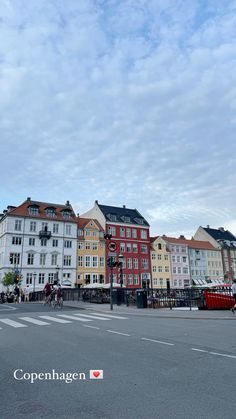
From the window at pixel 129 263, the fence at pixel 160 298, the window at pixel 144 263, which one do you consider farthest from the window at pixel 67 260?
the fence at pixel 160 298

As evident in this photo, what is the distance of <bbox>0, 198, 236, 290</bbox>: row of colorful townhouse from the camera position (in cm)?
5816

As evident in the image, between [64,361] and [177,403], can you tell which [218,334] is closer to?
[64,361]

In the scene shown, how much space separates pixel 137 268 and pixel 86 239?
13.5 metres

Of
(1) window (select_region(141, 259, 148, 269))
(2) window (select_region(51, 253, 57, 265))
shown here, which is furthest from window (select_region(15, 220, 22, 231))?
(1) window (select_region(141, 259, 148, 269))

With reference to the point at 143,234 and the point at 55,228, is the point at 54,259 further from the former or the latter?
the point at 143,234

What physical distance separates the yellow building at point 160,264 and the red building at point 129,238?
2078mm

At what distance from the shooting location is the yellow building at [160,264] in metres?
74.0

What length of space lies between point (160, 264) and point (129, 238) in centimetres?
1007

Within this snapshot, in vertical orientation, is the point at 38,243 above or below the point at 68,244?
below

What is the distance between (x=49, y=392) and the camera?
16.3 ft

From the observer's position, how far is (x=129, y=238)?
73.2 metres

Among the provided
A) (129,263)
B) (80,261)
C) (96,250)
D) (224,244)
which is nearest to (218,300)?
(80,261)

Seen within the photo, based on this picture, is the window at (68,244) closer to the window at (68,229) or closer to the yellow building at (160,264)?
the window at (68,229)

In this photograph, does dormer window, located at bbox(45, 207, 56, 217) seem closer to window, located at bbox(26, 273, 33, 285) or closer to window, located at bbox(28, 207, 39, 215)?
window, located at bbox(28, 207, 39, 215)
